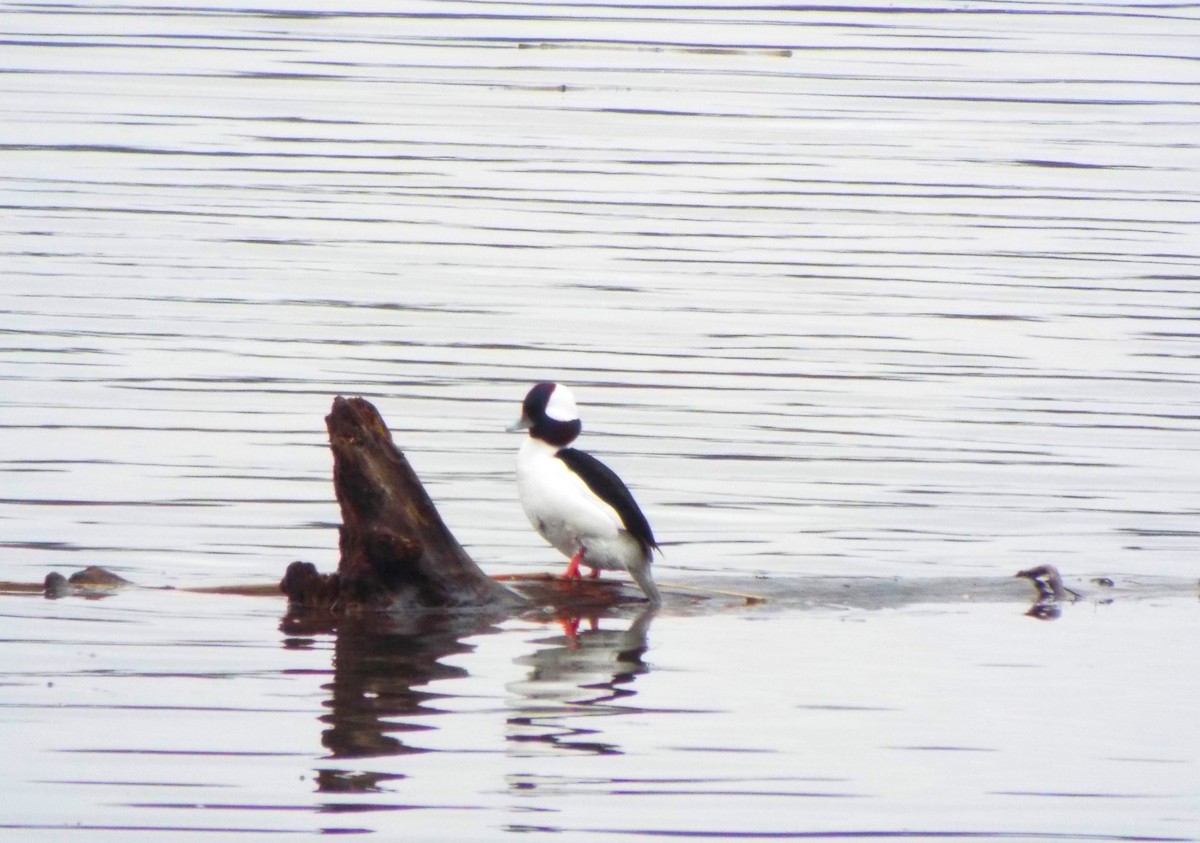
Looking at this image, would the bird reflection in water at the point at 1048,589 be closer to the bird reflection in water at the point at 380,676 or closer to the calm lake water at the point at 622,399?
the calm lake water at the point at 622,399

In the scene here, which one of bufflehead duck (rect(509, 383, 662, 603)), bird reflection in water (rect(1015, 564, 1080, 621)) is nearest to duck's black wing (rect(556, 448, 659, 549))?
bufflehead duck (rect(509, 383, 662, 603))

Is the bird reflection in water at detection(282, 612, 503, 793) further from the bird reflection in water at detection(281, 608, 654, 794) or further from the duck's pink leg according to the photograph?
the duck's pink leg

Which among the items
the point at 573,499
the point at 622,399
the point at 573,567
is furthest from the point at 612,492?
the point at 622,399

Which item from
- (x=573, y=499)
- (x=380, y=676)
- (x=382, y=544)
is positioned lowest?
(x=380, y=676)

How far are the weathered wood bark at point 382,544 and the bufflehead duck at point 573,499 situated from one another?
0.60 meters

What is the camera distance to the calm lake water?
8328 mm

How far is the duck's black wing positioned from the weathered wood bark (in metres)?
0.65

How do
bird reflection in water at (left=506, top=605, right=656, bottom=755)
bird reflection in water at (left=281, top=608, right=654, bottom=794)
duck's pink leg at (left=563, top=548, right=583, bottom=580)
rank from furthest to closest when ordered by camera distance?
duck's pink leg at (left=563, top=548, right=583, bottom=580), bird reflection in water at (left=506, top=605, right=656, bottom=755), bird reflection in water at (left=281, top=608, right=654, bottom=794)

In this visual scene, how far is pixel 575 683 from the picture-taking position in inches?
370

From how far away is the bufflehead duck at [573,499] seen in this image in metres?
10.7

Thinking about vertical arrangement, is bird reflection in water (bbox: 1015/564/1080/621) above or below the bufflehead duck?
below

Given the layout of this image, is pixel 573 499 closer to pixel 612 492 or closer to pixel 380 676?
pixel 612 492

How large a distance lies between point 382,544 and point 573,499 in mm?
1311

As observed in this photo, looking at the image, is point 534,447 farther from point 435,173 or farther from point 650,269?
point 435,173
